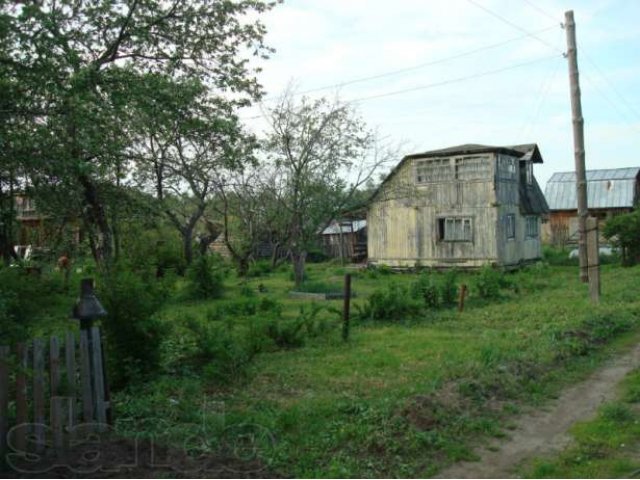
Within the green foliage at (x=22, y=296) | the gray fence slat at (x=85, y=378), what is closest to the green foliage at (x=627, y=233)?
the green foliage at (x=22, y=296)

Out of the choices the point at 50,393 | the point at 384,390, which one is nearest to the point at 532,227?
the point at 384,390

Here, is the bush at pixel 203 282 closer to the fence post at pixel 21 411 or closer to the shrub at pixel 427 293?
the shrub at pixel 427 293

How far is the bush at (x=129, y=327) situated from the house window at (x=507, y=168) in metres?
24.6

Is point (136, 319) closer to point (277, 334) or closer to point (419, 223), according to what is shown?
point (277, 334)

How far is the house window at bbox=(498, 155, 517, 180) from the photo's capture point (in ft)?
98.8

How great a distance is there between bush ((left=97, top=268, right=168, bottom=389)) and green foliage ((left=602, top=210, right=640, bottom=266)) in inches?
1003

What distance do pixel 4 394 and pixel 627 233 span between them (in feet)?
92.5

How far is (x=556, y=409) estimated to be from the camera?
7.02 meters

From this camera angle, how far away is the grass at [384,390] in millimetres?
5641

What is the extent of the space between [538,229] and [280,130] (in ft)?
57.9

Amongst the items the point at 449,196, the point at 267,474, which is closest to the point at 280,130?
the point at 449,196

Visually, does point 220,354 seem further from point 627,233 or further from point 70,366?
point 627,233

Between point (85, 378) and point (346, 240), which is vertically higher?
point (346, 240)

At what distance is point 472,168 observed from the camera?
30078 mm
